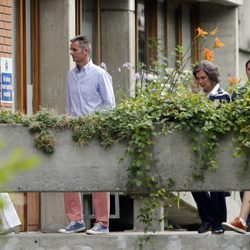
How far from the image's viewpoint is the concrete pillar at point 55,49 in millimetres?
14617

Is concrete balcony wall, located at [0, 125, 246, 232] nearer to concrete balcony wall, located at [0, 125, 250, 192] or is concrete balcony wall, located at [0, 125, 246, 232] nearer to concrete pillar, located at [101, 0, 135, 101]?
concrete balcony wall, located at [0, 125, 250, 192]

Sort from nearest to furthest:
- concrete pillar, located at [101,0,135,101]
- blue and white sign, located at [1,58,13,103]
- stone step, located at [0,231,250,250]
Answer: stone step, located at [0,231,250,250], blue and white sign, located at [1,58,13,103], concrete pillar, located at [101,0,135,101]

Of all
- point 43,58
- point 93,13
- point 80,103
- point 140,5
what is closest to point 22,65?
point 43,58

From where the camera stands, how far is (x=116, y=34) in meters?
16.1

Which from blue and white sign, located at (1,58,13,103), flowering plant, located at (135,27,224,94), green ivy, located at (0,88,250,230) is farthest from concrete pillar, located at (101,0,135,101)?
green ivy, located at (0,88,250,230)

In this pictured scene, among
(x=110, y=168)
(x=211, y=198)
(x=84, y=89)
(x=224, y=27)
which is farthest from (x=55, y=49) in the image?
(x=110, y=168)

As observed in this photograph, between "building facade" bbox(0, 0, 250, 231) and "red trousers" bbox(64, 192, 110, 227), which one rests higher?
"building facade" bbox(0, 0, 250, 231)

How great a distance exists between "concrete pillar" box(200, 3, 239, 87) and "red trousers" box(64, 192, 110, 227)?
9975mm

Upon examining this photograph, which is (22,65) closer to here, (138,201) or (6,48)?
(6,48)

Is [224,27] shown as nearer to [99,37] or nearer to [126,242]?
[99,37]

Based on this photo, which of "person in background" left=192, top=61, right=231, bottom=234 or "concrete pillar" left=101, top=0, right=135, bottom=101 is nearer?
"person in background" left=192, top=61, right=231, bottom=234

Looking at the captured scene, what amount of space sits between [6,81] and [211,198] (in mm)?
5178

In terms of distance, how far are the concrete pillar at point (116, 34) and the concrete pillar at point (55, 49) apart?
1.45 m

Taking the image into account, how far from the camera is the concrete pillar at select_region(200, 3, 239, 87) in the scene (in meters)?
18.9
